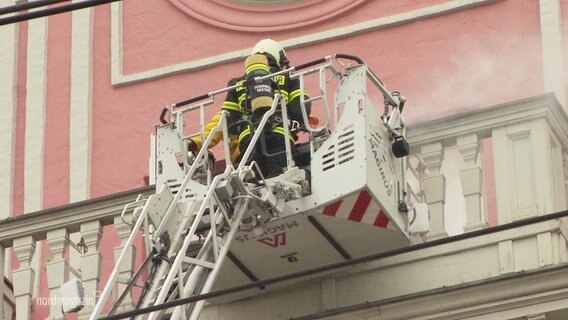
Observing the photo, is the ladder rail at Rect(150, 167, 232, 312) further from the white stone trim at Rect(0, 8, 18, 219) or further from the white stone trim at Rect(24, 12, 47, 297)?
the white stone trim at Rect(0, 8, 18, 219)

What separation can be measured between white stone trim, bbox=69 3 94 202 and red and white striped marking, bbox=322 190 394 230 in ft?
17.6

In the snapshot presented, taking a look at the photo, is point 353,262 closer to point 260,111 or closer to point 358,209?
point 358,209

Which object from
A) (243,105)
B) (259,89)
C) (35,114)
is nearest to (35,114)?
(35,114)

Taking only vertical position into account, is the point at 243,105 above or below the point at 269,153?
above

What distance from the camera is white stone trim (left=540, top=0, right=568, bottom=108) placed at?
63.6 feet

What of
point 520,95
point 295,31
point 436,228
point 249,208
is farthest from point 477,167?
point 295,31

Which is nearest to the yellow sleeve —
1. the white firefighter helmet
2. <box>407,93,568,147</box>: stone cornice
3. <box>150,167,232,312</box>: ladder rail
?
the white firefighter helmet

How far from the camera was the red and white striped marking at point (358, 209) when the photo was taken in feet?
50.3

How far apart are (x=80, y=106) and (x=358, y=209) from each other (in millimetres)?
6093

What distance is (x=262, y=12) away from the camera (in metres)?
20.8

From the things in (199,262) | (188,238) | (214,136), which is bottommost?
(199,262)

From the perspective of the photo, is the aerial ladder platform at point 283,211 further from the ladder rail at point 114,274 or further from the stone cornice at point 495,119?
the stone cornice at point 495,119

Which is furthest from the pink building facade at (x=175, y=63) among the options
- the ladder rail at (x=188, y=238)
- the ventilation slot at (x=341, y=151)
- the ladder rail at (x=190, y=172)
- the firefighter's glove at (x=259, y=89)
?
the ladder rail at (x=188, y=238)

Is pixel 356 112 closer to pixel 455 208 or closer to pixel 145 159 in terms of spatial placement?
pixel 455 208
